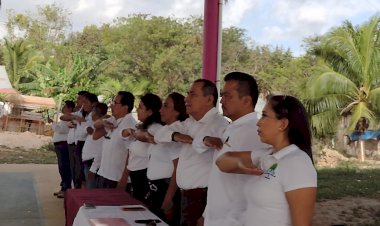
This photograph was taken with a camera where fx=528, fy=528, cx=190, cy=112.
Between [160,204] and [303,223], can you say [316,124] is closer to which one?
[160,204]

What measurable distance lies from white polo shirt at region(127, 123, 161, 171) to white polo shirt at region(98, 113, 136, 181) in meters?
0.32

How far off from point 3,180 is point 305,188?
24.0 ft

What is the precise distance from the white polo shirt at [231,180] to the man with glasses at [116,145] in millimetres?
1994

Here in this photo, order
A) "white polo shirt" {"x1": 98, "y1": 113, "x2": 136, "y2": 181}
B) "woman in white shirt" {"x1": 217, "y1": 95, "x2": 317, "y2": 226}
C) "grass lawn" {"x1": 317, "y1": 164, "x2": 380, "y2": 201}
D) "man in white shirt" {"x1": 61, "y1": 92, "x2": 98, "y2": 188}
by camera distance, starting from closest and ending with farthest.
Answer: "woman in white shirt" {"x1": 217, "y1": 95, "x2": 317, "y2": 226} < "white polo shirt" {"x1": 98, "y1": 113, "x2": 136, "y2": 181} < "man in white shirt" {"x1": 61, "y1": 92, "x2": 98, "y2": 188} < "grass lawn" {"x1": 317, "y1": 164, "x2": 380, "y2": 201}

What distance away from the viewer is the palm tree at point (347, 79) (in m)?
12.6

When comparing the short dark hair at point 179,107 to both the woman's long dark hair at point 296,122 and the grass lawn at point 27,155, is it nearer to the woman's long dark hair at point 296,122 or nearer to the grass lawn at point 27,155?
the woman's long dark hair at point 296,122

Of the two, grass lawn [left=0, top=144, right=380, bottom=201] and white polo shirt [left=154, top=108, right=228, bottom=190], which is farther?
grass lawn [left=0, top=144, right=380, bottom=201]

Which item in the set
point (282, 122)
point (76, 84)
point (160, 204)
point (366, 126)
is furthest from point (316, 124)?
point (282, 122)

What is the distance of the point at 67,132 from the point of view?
21.1ft

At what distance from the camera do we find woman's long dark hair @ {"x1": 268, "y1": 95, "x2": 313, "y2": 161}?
1831mm

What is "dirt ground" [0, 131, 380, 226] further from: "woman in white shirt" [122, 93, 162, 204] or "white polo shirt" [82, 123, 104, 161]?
"woman in white shirt" [122, 93, 162, 204]

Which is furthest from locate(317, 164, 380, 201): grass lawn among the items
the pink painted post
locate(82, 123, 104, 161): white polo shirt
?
locate(82, 123, 104, 161): white polo shirt

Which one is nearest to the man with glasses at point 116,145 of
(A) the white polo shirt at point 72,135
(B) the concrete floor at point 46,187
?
(B) the concrete floor at point 46,187

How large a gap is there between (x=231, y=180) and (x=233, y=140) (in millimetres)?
167
